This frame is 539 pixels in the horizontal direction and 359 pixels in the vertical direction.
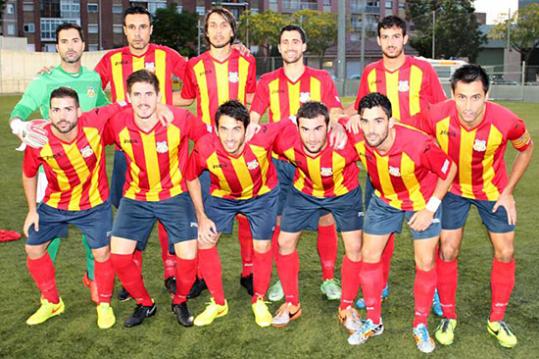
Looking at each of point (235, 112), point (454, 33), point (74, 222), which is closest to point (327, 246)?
point (235, 112)

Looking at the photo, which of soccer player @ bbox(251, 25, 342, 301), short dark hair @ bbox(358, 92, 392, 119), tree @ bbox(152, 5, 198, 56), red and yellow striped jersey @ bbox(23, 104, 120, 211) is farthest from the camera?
tree @ bbox(152, 5, 198, 56)

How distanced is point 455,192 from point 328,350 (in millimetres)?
1251

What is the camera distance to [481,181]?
3.82 meters

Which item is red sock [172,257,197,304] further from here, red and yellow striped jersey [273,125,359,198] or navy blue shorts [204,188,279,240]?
red and yellow striped jersey [273,125,359,198]

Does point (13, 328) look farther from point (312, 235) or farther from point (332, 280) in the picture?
point (312, 235)

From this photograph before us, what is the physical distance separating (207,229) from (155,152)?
611mm

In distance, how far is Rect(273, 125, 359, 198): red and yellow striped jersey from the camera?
3980 mm

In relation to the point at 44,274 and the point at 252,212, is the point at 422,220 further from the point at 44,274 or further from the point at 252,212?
the point at 44,274

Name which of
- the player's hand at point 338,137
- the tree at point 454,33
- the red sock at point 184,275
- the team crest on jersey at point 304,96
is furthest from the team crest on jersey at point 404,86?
the tree at point 454,33

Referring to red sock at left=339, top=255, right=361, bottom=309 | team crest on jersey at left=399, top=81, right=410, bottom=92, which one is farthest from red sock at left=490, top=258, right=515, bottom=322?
team crest on jersey at left=399, top=81, right=410, bottom=92

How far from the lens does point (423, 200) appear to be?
12.3 ft

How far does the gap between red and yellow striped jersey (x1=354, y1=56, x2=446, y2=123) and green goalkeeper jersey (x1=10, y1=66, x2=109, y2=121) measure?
2.09m

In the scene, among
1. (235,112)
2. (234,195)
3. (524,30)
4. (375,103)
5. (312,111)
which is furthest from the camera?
(524,30)

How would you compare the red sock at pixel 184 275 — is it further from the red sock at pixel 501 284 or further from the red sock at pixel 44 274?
the red sock at pixel 501 284
